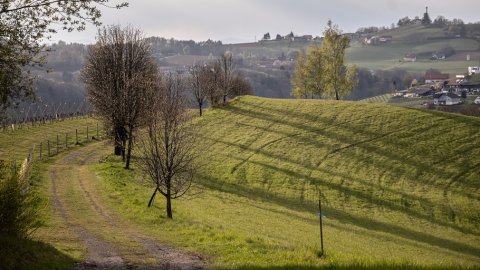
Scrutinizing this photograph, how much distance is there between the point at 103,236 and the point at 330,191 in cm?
2644

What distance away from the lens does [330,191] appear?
43.7 meters

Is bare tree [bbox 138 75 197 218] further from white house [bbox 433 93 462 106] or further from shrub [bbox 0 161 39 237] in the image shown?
white house [bbox 433 93 462 106]

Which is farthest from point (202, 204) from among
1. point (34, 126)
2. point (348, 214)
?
point (34, 126)

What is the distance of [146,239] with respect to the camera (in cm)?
2217

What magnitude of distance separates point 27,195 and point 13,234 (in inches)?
63.3

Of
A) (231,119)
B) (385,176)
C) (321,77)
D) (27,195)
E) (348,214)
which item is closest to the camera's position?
(27,195)

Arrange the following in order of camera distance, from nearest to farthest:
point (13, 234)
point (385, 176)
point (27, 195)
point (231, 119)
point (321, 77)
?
point (13, 234), point (27, 195), point (385, 176), point (231, 119), point (321, 77)

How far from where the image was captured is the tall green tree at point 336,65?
79.4 metres

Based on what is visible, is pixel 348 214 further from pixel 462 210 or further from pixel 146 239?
pixel 146 239

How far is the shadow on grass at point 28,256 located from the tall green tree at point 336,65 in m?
68.0

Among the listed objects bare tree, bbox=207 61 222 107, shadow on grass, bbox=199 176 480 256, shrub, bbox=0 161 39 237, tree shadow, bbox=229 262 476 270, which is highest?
bare tree, bbox=207 61 222 107

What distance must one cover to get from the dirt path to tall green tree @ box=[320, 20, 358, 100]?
2026 inches

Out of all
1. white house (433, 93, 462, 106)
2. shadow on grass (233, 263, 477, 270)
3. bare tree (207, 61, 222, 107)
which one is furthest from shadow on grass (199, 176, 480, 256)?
white house (433, 93, 462, 106)

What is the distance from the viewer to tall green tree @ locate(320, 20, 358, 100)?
79.4m
